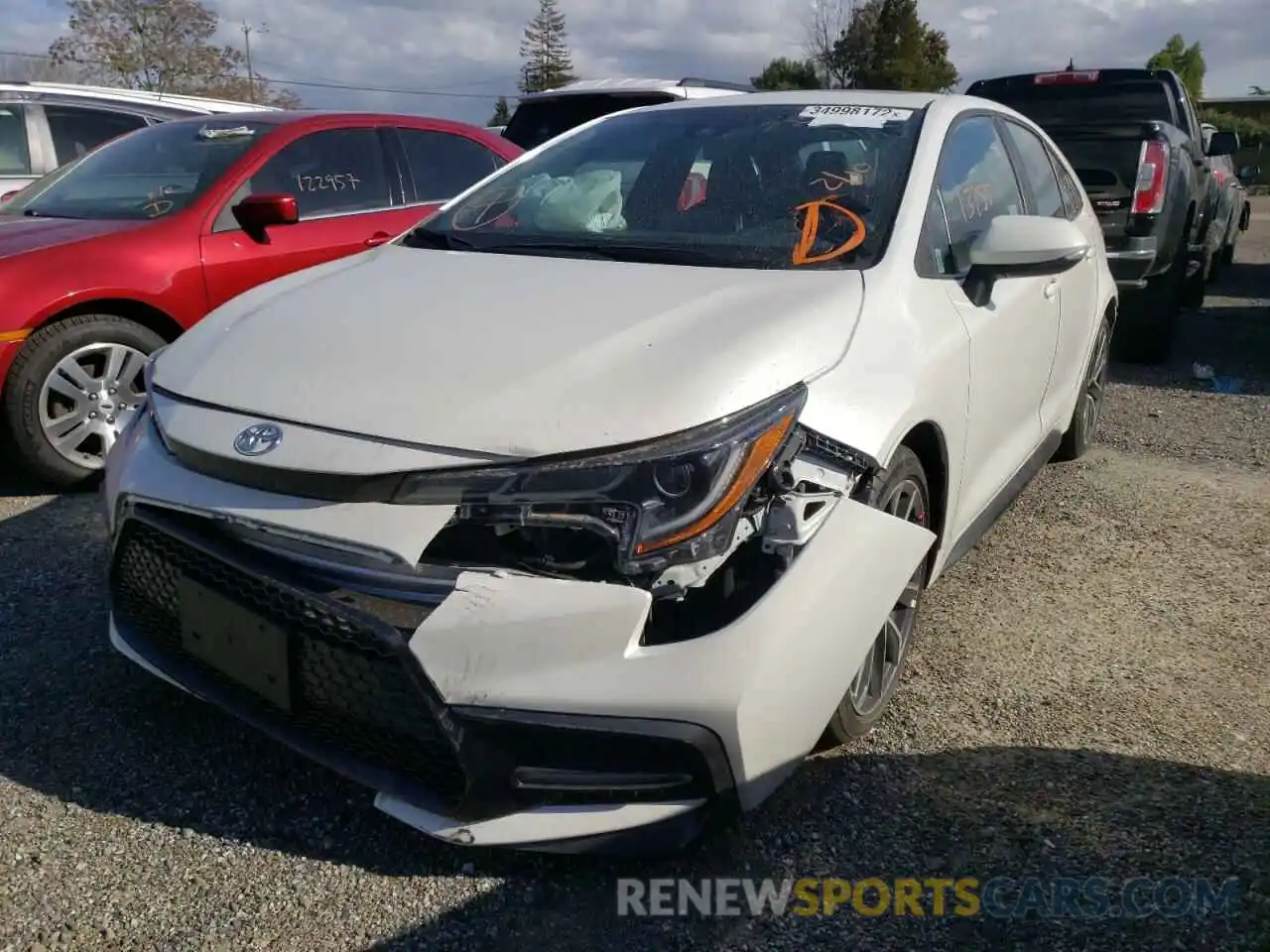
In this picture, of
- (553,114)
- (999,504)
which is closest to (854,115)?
(999,504)

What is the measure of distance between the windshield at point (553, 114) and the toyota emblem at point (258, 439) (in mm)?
6758

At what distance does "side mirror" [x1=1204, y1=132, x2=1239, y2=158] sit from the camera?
8.48m

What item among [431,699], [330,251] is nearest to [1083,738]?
[431,699]

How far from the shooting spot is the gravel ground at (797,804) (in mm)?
2080

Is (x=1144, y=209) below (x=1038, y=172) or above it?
below

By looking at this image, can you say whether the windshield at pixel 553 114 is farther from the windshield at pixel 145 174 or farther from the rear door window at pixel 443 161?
the windshield at pixel 145 174

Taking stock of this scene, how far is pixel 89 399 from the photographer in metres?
4.28

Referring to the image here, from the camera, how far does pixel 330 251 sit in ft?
16.4

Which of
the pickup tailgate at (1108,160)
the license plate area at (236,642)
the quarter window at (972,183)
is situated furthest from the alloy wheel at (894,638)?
the pickup tailgate at (1108,160)

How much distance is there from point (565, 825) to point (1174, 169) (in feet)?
19.8

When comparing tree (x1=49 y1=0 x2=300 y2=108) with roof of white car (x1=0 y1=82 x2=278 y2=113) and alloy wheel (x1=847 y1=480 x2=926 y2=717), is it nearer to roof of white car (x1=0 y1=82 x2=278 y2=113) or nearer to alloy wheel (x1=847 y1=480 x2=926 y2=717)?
roof of white car (x1=0 y1=82 x2=278 y2=113)

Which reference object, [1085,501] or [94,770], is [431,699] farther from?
[1085,501]

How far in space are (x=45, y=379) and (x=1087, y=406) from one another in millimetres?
4306

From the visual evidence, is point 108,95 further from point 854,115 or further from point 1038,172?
point 1038,172
